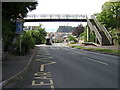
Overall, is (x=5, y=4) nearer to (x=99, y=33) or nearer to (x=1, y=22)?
(x=1, y=22)

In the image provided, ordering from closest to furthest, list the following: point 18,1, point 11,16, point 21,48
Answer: point 18,1 < point 11,16 < point 21,48

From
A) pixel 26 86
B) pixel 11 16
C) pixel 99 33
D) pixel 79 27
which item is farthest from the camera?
pixel 79 27

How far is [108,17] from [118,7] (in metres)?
3.00

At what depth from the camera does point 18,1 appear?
10633 mm

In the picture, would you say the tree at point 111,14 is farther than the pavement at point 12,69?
Yes

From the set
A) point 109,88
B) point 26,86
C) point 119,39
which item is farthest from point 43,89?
point 119,39

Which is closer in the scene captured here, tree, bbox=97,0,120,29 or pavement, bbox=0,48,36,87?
pavement, bbox=0,48,36,87

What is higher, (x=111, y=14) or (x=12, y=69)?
(x=111, y=14)

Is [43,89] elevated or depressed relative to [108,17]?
depressed

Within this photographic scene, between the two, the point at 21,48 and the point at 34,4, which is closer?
the point at 34,4

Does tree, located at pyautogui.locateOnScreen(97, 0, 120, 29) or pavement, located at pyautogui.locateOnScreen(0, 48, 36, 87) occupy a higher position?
tree, located at pyautogui.locateOnScreen(97, 0, 120, 29)

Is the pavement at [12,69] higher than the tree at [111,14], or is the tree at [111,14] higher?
the tree at [111,14]

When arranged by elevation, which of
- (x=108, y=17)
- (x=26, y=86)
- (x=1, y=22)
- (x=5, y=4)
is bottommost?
(x=26, y=86)

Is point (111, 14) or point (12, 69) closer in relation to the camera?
point (12, 69)
